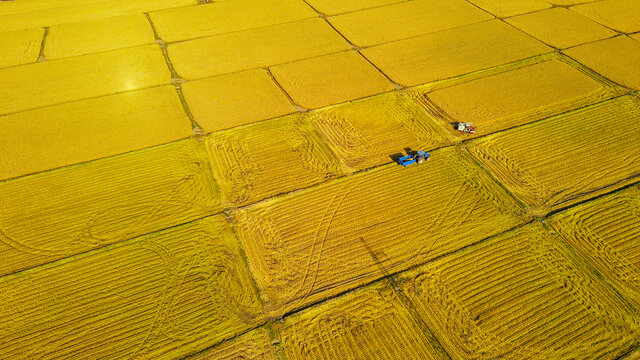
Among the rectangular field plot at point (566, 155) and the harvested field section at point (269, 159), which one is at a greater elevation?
the rectangular field plot at point (566, 155)

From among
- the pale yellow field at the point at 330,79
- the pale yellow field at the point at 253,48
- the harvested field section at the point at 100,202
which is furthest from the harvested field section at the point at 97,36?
the harvested field section at the point at 100,202

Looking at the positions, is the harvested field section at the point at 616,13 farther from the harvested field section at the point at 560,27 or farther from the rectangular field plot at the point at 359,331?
the rectangular field plot at the point at 359,331

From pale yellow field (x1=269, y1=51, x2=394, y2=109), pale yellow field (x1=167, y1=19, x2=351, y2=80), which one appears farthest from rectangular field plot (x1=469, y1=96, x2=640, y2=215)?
pale yellow field (x1=167, y1=19, x2=351, y2=80)

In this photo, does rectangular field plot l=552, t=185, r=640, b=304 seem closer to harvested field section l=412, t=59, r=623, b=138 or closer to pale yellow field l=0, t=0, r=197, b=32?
harvested field section l=412, t=59, r=623, b=138

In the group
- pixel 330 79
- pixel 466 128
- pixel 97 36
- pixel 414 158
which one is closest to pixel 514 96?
pixel 466 128

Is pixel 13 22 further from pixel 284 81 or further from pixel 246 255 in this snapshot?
pixel 246 255

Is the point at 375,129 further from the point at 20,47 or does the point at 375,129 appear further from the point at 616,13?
the point at 20,47
